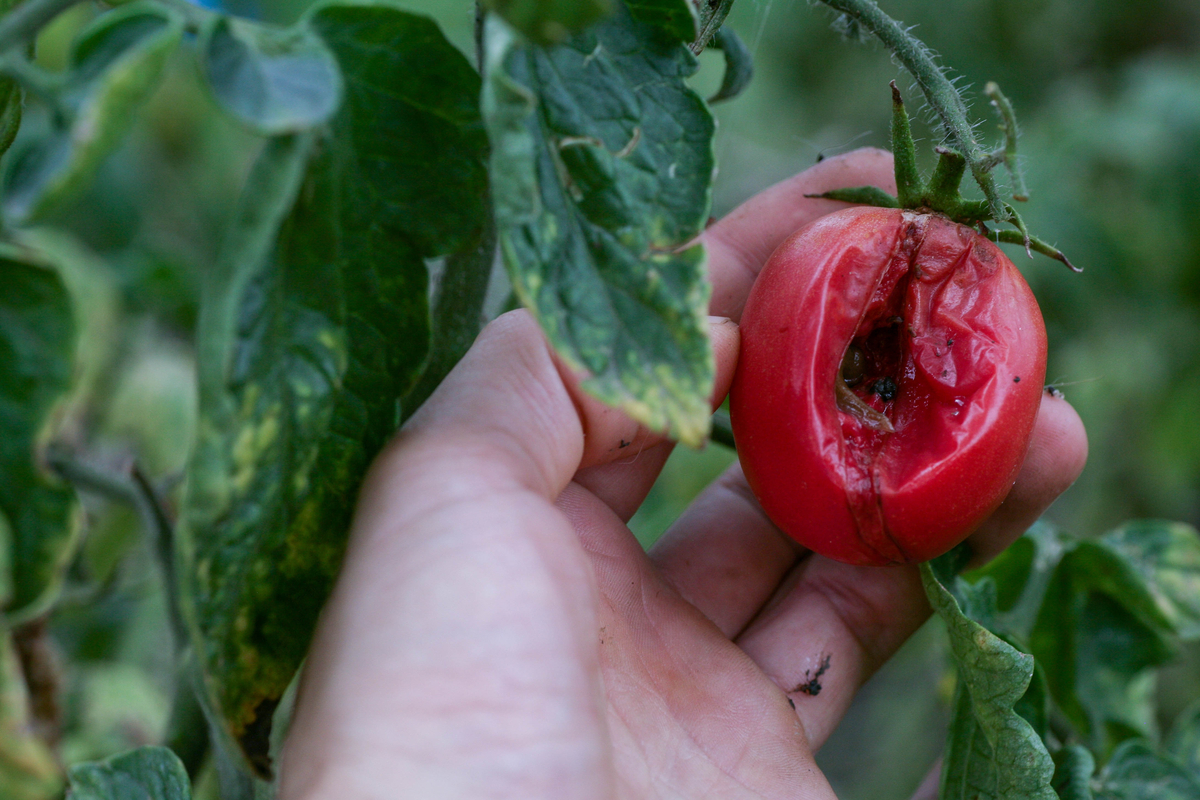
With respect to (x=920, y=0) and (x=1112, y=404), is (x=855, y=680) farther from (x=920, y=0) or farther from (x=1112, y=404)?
(x=920, y=0)

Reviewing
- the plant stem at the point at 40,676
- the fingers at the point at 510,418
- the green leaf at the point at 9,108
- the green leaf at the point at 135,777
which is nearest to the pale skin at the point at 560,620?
the fingers at the point at 510,418

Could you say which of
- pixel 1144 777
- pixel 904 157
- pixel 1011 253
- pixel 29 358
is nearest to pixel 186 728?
pixel 29 358

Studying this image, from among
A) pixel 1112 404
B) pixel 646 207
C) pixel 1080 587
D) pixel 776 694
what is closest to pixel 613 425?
pixel 646 207

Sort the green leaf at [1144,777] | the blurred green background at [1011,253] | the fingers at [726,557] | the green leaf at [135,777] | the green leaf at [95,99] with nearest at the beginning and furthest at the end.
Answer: the green leaf at [95,99]
the green leaf at [135,777]
the green leaf at [1144,777]
the fingers at [726,557]
the blurred green background at [1011,253]

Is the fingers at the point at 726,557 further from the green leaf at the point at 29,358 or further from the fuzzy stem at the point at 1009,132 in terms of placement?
the green leaf at the point at 29,358

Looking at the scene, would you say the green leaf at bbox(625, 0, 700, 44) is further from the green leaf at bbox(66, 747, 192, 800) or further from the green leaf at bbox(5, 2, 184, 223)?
the green leaf at bbox(66, 747, 192, 800)
